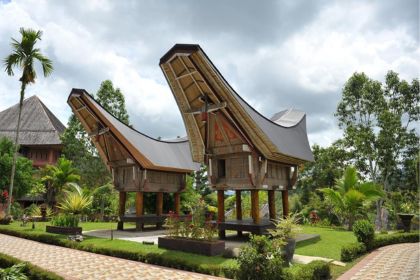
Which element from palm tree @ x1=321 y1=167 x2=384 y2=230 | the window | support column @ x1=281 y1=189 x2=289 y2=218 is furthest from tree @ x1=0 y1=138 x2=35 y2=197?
palm tree @ x1=321 y1=167 x2=384 y2=230

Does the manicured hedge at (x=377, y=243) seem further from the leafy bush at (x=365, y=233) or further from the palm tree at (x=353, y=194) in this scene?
the palm tree at (x=353, y=194)

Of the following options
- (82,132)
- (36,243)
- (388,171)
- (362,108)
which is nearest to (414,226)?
(388,171)

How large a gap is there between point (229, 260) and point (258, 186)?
3.72 metres

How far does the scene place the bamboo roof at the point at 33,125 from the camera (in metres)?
33.7

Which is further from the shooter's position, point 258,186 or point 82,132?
point 82,132

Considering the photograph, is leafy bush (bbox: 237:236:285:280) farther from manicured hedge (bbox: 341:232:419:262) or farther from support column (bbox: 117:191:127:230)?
support column (bbox: 117:191:127:230)

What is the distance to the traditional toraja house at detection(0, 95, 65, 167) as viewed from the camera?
33491 millimetres

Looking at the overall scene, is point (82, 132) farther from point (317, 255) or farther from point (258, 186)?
point (317, 255)

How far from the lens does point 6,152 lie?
23109 mm

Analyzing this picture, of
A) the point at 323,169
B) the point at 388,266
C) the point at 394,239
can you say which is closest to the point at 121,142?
the point at 388,266

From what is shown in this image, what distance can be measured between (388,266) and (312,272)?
3.43m

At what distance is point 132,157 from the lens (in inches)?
634

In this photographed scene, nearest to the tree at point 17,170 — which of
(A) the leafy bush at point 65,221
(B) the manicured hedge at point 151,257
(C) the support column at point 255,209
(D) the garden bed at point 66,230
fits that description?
(A) the leafy bush at point 65,221

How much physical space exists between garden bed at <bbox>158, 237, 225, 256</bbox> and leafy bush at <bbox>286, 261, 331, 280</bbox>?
2.73 metres
